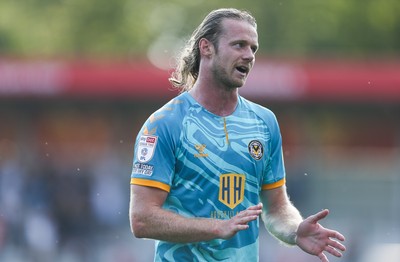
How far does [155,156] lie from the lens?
6.33m

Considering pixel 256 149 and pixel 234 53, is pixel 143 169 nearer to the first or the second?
pixel 256 149

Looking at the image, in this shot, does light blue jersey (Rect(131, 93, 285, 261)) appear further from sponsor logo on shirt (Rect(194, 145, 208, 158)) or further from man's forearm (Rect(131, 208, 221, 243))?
man's forearm (Rect(131, 208, 221, 243))

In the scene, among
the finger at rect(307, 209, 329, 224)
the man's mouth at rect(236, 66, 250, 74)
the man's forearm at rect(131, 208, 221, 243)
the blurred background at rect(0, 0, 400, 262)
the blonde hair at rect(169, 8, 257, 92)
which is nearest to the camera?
the man's forearm at rect(131, 208, 221, 243)

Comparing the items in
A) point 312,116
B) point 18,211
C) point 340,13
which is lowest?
point 18,211

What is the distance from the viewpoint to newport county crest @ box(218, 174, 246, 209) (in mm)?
6406

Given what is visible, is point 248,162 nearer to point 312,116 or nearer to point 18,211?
point 18,211

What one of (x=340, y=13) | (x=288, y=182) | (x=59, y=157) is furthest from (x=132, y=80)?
(x=340, y=13)

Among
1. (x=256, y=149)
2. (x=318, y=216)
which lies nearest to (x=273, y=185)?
(x=256, y=149)

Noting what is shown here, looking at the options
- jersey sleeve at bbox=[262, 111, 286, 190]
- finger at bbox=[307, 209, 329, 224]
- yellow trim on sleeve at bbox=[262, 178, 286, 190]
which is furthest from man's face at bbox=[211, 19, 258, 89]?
finger at bbox=[307, 209, 329, 224]

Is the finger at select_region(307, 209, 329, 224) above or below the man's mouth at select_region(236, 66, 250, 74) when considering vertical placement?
below

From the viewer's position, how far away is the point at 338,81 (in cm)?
2516

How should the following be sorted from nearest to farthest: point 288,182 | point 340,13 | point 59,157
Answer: point 288,182 → point 59,157 → point 340,13

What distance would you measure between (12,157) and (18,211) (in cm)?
636

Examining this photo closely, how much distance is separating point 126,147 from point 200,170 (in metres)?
19.0
